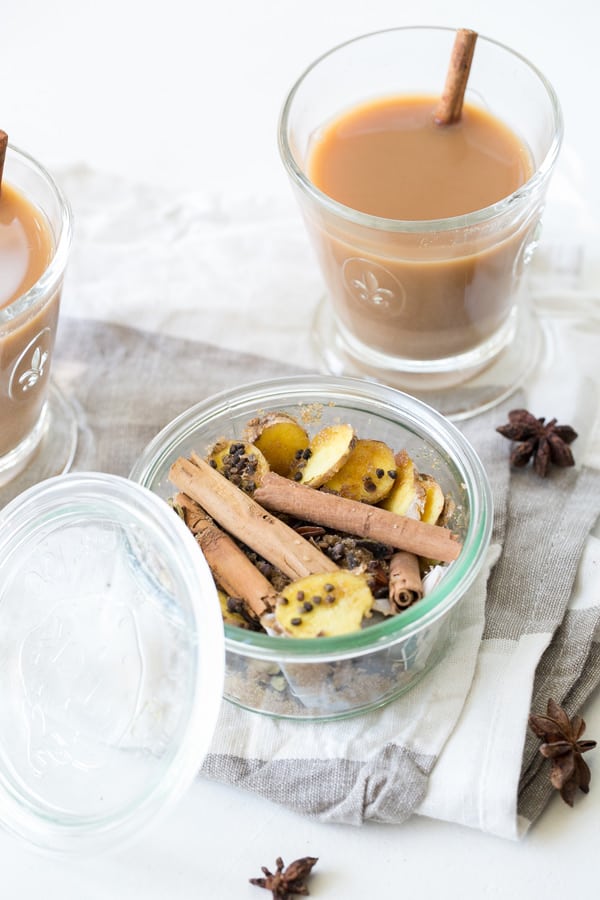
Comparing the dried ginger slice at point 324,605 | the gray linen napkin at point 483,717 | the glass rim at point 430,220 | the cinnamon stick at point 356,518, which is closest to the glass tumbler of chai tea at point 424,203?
the glass rim at point 430,220

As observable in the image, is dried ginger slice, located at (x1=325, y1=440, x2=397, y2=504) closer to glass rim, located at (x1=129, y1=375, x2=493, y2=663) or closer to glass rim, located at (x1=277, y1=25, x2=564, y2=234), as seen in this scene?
glass rim, located at (x1=129, y1=375, x2=493, y2=663)

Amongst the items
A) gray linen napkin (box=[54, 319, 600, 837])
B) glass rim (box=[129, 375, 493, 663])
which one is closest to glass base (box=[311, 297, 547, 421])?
gray linen napkin (box=[54, 319, 600, 837])

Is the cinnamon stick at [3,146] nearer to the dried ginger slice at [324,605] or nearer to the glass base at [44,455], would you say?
the glass base at [44,455]

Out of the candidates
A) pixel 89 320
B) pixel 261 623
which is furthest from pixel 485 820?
pixel 89 320

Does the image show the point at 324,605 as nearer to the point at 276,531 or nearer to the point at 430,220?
the point at 276,531

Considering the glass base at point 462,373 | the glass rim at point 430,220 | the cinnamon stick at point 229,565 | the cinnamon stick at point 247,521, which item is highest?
the glass rim at point 430,220

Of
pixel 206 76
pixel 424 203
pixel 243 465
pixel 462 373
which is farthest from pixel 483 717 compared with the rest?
pixel 206 76
